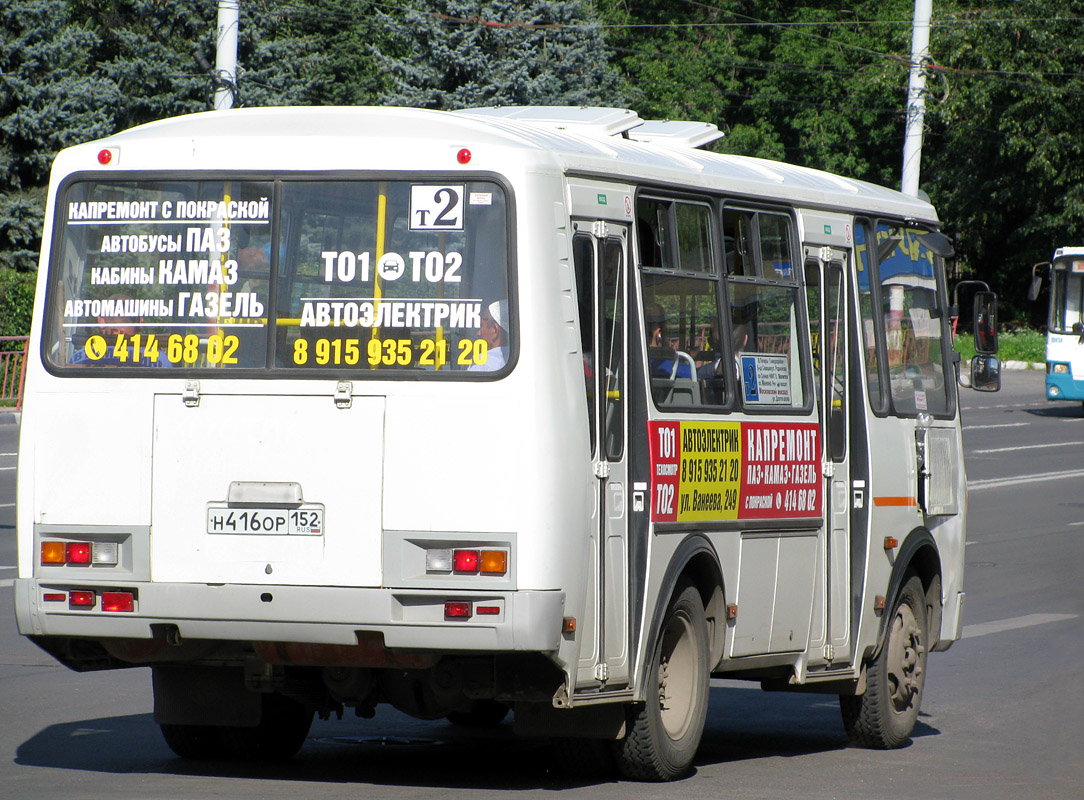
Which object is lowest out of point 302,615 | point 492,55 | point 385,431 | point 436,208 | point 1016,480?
point 1016,480

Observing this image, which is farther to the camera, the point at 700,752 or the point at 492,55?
the point at 492,55

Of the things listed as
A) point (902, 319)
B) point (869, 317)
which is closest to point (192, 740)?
point (869, 317)

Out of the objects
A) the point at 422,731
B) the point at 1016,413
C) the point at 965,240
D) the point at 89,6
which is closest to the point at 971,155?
the point at 965,240

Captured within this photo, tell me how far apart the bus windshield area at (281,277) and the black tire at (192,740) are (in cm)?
→ 171

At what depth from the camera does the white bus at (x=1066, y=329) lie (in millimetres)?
35938

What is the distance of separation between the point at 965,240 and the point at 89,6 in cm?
3136

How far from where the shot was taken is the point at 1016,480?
2427 cm

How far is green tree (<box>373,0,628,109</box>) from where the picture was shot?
1467 inches

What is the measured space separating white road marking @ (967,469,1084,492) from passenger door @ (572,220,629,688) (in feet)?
54.4

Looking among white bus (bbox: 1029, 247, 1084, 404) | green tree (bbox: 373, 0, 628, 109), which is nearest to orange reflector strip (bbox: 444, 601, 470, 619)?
white bus (bbox: 1029, 247, 1084, 404)

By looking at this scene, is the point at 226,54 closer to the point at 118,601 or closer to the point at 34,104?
the point at 118,601

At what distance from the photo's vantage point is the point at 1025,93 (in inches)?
2089

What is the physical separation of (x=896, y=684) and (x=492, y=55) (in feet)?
98.4

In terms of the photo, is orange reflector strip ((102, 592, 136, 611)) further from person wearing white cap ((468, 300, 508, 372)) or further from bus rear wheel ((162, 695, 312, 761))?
person wearing white cap ((468, 300, 508, 372))
